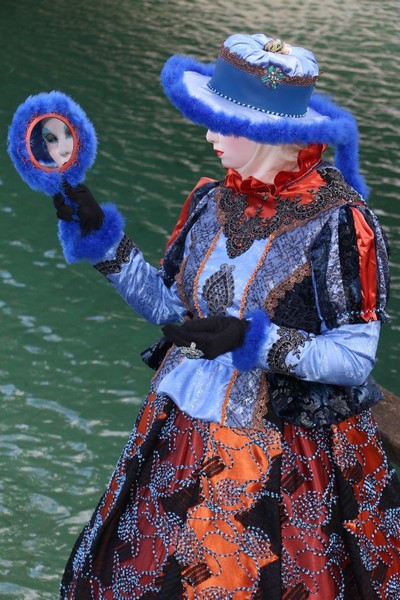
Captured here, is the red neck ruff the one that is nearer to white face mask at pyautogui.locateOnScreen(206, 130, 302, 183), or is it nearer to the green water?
white face mask at pyautogui.locateOnScreen(206, 130, 302, 183)

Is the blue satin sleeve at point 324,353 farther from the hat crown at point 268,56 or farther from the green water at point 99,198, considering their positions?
the green water at point 99,198

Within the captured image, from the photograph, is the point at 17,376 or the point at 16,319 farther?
the point at 16,319

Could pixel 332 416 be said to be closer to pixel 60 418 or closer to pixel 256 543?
pixel 256 543

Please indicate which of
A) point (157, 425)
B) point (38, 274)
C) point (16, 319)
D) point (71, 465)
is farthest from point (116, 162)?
point (157, 425)

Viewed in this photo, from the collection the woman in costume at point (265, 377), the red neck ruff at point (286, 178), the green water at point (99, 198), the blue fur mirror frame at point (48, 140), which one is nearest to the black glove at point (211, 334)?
the woman in costume at point (265, 377)

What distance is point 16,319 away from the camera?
4430 millimetres

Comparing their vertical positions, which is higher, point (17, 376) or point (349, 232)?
point (349, 232)

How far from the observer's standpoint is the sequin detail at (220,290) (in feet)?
6.59

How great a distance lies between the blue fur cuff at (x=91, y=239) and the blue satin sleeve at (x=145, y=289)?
0.02 meters

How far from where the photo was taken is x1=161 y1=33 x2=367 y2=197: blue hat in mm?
1873

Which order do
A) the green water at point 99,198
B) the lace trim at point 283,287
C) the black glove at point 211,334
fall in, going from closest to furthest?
the black glove at point 211,334, the lace trim at point 283,287, the green water at point 99,198

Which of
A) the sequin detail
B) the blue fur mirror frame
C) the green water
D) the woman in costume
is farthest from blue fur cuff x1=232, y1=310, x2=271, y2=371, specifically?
the green water

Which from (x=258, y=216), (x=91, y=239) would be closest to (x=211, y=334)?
(x=258, y=216)

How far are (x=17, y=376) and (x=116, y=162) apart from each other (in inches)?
103
